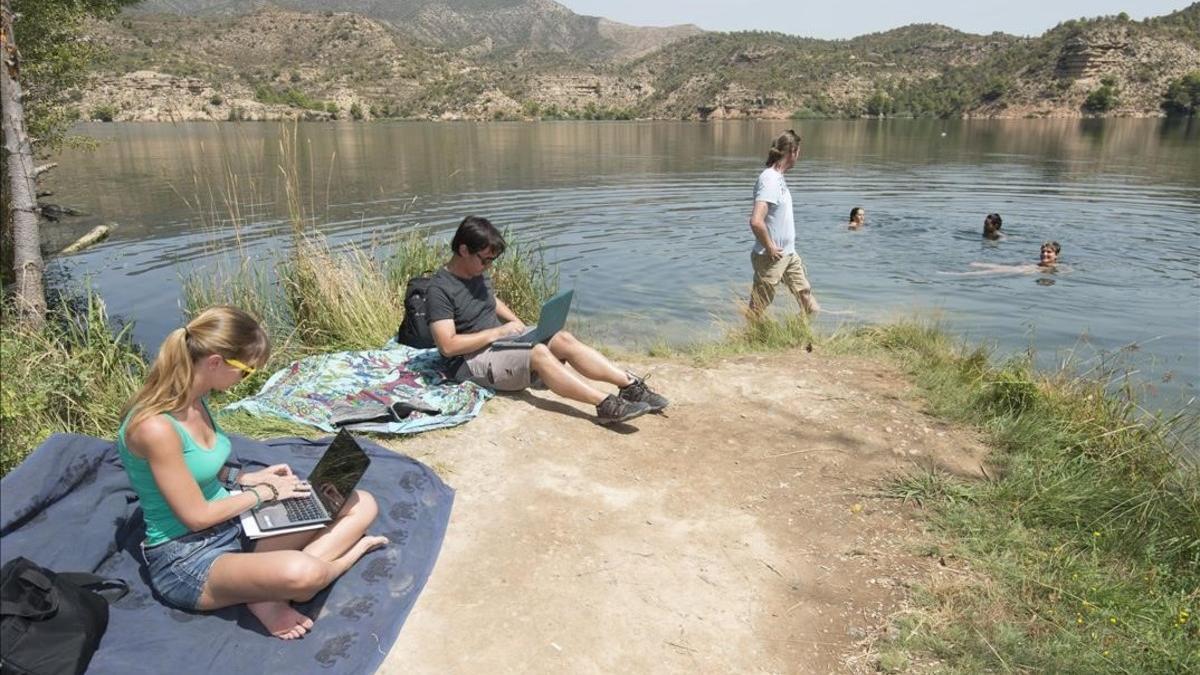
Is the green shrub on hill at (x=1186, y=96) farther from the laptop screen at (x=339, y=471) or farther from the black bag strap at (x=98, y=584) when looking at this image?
the black bag strap at (x=98, y=584)

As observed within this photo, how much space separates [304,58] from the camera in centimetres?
11075

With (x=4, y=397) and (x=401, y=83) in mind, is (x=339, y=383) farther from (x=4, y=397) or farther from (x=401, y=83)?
(x=401, y=83)

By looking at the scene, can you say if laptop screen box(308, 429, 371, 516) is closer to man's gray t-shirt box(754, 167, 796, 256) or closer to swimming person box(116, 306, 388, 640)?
swimming person box(116, 306, 388, 640)

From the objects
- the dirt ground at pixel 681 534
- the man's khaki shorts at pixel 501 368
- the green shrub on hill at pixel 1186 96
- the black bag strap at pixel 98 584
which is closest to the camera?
the black bag strap at pixel 98 584

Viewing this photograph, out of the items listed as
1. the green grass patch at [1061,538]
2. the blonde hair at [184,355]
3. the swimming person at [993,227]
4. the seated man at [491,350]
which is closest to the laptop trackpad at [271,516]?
the blonde hair at [184,355]

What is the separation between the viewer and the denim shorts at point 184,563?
9.73ft

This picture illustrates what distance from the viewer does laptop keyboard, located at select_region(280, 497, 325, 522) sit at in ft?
10.5

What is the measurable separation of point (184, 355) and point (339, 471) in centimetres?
88

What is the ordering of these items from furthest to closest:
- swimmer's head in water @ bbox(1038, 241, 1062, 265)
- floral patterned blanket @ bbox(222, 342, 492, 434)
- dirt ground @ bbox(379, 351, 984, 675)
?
swimmer's head in water @ bbox(1038, 241, 1062, 265) → floral patterned blanket @ bbox(222, 342, 492, 434) → dirt ground @ bbox(379, 351, 984, 675)

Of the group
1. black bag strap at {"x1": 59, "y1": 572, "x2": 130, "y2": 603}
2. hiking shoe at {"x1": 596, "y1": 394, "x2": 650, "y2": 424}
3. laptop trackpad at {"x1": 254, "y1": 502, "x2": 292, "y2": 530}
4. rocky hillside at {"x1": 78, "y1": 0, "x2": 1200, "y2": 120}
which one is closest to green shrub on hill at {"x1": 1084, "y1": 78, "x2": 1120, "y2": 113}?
rocky hillside at {"x1": 78, "y1": 0, "x2": 1200, "y2": 120}

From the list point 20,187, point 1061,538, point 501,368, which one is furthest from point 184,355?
point 1061,538

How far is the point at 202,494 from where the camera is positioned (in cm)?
295

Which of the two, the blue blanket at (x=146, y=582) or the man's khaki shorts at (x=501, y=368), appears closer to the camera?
the blue blanket at (x=146, y=582)

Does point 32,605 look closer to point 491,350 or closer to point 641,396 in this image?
point 491,350
